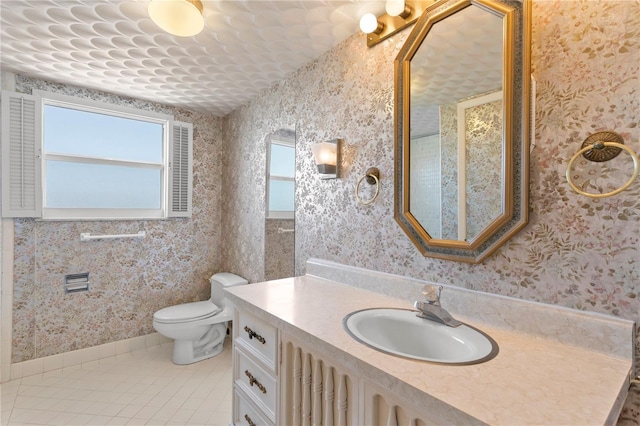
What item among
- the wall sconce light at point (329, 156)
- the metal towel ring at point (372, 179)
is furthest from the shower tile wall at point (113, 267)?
the metal towel ring at point (372, 179)

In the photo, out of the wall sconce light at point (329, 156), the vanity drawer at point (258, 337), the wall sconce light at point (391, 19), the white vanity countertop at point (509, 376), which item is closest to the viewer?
the white vanity countertop at point (509, 376)

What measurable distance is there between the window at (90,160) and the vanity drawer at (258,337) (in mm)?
1818

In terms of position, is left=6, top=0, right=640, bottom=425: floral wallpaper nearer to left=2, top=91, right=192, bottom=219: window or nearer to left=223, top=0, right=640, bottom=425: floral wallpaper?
left=223, top=0, right=640, bottom=425: floral wallpaper

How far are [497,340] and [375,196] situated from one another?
2.65ft

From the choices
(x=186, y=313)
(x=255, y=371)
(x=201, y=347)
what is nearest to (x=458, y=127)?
(x=255, y=371)

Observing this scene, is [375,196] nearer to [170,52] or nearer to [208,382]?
[170,52]

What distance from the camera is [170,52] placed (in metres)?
1.91

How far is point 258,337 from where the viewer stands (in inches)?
51.6

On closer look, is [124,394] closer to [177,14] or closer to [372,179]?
[372,179]

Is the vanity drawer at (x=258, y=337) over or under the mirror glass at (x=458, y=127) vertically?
under

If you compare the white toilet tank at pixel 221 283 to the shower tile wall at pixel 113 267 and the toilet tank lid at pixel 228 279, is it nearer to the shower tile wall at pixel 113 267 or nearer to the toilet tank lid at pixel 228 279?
the toilet tank lid at pixel 228 279

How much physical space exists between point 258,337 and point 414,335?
25.6 inches

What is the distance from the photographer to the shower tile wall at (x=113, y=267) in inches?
90.2

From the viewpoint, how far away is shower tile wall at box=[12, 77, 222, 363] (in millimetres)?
2291
